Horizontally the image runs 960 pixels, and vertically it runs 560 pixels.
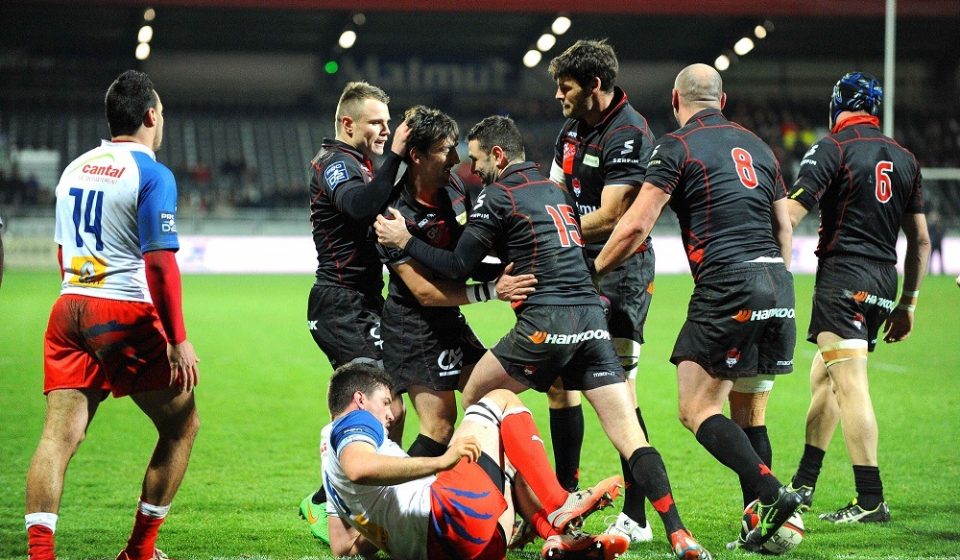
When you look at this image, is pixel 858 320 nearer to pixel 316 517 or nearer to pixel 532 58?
pixel 316 517

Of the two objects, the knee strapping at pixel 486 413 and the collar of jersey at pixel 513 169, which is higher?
the collar of jersey at pixel 513 169

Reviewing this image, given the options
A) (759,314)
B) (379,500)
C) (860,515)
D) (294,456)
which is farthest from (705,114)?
(294,456)

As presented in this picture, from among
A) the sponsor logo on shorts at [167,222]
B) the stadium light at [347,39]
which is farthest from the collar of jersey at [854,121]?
the stadium light at [347,39]

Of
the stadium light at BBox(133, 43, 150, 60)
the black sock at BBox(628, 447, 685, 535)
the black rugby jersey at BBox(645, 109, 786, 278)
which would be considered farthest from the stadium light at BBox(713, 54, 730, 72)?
the black sock at BBox(628, 447, 685, 535)

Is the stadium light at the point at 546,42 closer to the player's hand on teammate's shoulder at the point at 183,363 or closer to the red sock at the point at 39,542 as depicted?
the player's hand on teammate's shoulder at the point at 183,363

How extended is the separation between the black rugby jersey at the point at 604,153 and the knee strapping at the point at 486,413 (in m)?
1.45

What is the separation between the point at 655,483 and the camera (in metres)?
4.91

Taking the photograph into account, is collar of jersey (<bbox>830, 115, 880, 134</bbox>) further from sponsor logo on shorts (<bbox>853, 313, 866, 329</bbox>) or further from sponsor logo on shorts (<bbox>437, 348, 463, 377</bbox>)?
sponsor logo on shorts (<bbox>437, 348, 463, 377</bbox>)

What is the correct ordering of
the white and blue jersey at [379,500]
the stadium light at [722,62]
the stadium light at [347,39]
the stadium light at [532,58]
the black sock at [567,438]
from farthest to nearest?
1. the stadium light at [722,62]
2. the stadium light at [532,58]
3. the stadium light at [347,39]
4. the black sock at [567,438]
5. the white and blue jersey at [379,500]

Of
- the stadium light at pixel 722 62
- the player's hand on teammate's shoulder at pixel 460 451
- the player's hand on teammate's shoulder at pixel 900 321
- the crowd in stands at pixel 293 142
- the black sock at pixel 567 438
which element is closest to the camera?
the player's hand on teammate's shoulder at pixel 460 451

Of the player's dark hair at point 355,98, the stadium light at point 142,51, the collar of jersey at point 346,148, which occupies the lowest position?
the collar of jersey at point 346,148

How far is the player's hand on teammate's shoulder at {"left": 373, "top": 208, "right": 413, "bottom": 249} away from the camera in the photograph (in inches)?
209

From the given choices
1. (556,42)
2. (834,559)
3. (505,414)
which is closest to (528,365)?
(505,414)

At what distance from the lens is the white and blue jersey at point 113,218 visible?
4.82 m
